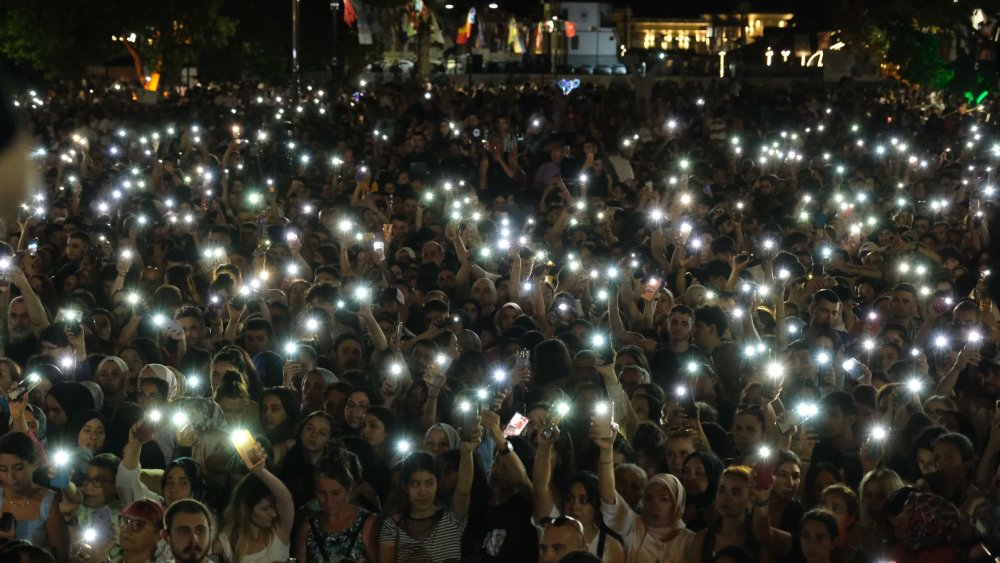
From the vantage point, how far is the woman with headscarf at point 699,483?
20.4 feet

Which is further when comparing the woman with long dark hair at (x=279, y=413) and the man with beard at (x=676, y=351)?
the man with beard at (x=676, y=351)

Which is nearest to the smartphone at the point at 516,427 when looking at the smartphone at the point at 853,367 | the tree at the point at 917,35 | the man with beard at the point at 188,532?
the man with beard at the point at 188,532

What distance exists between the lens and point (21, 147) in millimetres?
3354

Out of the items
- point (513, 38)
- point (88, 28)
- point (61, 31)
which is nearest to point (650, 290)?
point (61, 31)

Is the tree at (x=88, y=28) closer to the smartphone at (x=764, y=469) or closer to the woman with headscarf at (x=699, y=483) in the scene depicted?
the woman with headscarf at (x=699, y=483)

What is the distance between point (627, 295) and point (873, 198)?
6.07 m

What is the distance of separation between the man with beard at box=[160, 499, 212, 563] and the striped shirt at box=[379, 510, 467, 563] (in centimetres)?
80

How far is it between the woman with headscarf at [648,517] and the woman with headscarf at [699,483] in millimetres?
345

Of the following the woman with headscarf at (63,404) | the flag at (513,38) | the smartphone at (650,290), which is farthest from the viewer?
the flag at (513,38)

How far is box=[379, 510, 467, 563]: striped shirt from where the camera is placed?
5.79 metres

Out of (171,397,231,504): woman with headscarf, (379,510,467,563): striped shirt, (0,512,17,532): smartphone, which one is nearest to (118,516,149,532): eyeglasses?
(0,512,17,532): smartphone

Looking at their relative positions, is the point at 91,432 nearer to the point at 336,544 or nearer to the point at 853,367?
the point at 336,544

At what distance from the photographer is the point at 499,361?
28.9 feet

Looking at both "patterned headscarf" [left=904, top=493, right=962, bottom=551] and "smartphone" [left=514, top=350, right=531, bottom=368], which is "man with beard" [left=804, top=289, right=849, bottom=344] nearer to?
"smartphone" [left=514, top=350, right=531, bottom=368]
